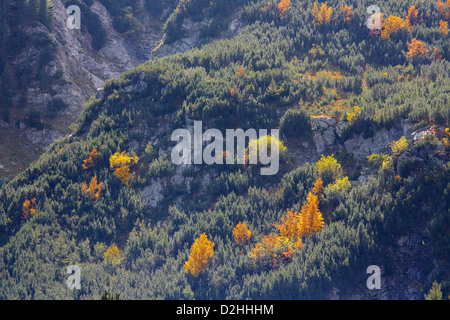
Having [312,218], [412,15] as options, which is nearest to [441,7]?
[412,15]

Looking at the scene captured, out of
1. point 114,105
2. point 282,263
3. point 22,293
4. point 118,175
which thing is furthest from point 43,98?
point 282,263

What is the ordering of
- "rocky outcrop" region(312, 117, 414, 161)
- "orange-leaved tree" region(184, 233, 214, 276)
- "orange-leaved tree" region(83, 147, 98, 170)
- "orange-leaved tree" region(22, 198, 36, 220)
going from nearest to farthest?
"orange-leaved tree" region(184, 233, 214, 276) → "rocky outcrop" region(312, 117, 414, 161) → "orange-leaved tree" region(22, 198, 36, 220) → "orange-leaved tree" region(83, 147, 98, 170)

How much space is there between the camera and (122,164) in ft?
147

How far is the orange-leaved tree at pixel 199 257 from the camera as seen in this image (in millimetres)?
35312

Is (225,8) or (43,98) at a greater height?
(225,8)

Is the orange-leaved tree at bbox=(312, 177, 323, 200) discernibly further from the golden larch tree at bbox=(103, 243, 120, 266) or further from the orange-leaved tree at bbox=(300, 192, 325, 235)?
the golden larch tree at bbox=(103, 243, 120, 266)

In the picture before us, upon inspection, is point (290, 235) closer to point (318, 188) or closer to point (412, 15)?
point (318, 188)

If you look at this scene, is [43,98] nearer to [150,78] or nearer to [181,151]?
[150,78]

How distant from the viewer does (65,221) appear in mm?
42125

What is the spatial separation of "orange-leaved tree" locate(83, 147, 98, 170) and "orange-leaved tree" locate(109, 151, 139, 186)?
177 centimetres

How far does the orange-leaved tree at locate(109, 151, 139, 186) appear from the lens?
4447 cm

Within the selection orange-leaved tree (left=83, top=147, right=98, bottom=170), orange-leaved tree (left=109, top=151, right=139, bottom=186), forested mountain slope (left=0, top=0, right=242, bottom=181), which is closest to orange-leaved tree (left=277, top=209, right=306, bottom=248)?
orange-leaved tree (left=109, top=151, right=139, bottom=186)

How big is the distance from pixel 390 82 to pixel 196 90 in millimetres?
18211

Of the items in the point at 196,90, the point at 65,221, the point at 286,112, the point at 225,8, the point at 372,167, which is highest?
the point at 225,8
